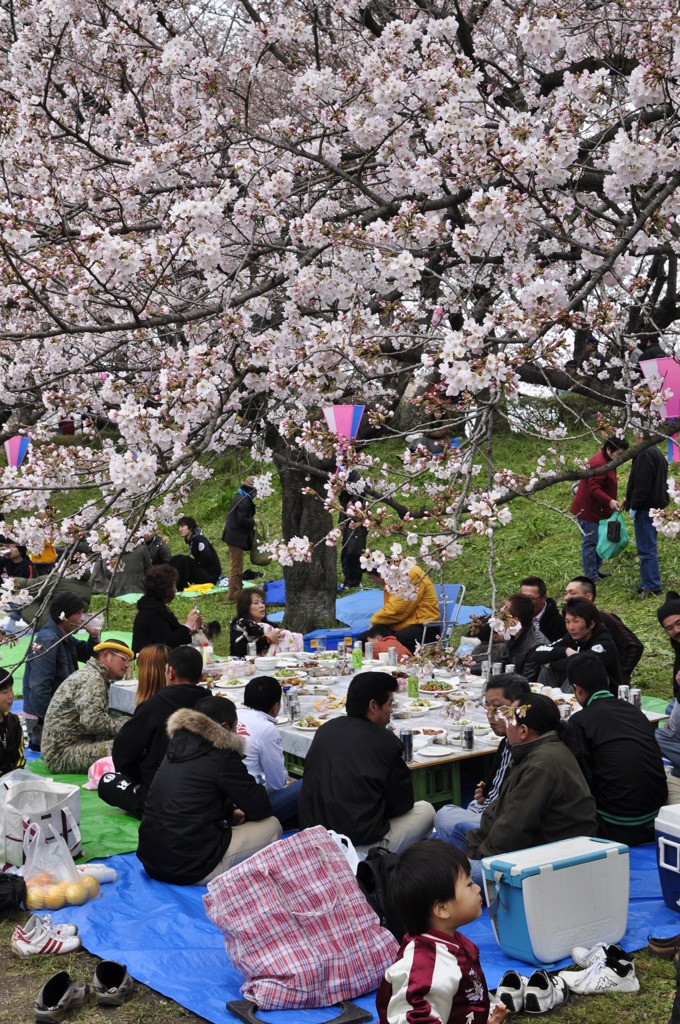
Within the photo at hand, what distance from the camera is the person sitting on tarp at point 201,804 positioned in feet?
16.4

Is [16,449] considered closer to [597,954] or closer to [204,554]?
[204,554]

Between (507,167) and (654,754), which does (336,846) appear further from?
(507,167)

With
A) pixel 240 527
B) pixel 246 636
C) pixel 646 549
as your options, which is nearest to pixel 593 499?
pixel 646 549

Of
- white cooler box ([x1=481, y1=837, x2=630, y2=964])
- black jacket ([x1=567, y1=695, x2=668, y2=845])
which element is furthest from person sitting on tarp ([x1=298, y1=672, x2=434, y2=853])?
black jacket ([x1=567, y1=695, x2=668, y2=845])

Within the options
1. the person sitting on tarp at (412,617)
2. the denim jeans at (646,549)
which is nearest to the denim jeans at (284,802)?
the person sitting on tarp at (412,617)

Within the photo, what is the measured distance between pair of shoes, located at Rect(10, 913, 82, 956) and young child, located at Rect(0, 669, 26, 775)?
58.7 inches

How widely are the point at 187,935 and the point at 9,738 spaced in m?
1.97

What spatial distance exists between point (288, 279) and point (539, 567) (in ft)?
23.8

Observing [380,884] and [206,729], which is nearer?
[380,884]

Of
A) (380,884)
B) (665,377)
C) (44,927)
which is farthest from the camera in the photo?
(665,377)

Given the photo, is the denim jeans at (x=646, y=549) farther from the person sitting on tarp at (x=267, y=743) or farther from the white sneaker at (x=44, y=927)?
the white sneaker at (x=44, y=927)

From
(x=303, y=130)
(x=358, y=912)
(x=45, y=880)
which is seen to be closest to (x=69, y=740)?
(x=45, y=880)

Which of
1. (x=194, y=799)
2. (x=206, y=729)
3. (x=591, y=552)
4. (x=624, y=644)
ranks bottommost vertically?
(x=194, y=799)

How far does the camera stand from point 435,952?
9.20 ft
